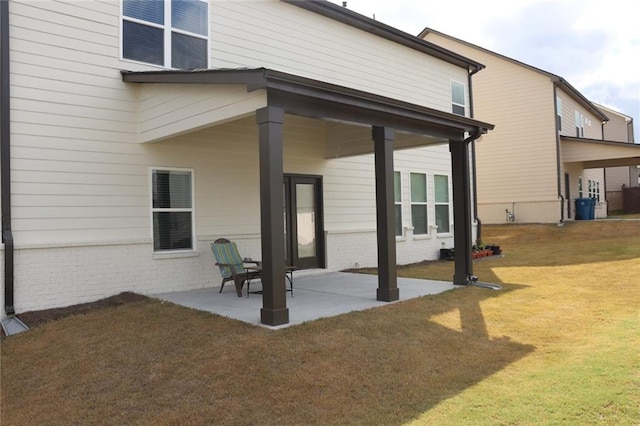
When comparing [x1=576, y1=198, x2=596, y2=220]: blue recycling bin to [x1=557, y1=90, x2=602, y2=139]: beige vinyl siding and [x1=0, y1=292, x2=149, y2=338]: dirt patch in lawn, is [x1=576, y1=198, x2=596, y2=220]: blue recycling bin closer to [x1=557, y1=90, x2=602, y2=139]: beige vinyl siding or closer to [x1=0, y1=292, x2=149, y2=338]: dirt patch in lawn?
[x1=557, y1=90, x2=602, y2=139]: beige vinyl siding

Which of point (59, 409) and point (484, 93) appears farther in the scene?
point (484, 93)

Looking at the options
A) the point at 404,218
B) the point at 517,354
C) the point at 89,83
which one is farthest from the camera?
the point at 404,218

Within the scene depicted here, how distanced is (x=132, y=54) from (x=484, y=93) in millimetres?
17058

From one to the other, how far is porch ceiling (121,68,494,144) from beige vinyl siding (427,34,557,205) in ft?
41.6

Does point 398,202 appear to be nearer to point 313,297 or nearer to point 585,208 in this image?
point 313,297

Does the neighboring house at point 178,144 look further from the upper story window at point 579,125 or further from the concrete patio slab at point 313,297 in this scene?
the upper story window at point 579,125

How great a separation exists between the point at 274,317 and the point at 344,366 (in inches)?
49.5

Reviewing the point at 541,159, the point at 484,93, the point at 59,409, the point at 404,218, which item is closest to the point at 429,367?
the point at 59,409

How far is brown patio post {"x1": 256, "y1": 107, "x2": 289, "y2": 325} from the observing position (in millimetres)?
5539

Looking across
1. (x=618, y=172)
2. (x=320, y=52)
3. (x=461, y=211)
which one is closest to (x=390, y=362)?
(x=461, y=211)

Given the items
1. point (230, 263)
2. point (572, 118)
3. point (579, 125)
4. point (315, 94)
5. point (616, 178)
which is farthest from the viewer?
point (616, 178)

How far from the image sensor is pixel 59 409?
3928 millimetres

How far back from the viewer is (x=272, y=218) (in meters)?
5.54

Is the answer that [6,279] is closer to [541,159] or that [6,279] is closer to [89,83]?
[89,83]
